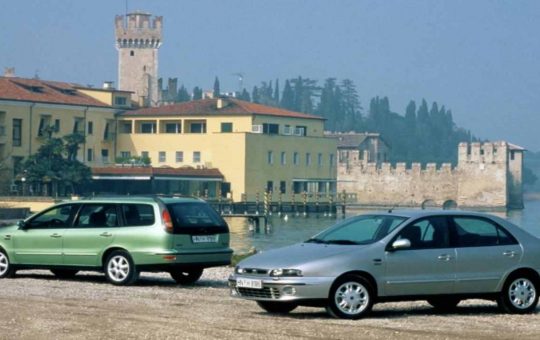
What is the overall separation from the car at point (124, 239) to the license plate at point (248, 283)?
3176 millimetres

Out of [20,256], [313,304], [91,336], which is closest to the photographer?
[91,336]

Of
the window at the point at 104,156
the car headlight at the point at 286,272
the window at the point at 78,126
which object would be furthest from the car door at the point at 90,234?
the window at the point at 104,156

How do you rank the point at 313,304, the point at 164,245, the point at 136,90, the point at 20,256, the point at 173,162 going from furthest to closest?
the point at 136,90, the point at 173,162, the point at 20,256, the point at 164,245, the point at 313,304

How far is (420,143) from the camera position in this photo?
185375 mm

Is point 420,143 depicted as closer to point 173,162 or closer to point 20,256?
point 173,162

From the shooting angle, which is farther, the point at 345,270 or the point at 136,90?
the point at 136,90

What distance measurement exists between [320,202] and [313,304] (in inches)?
3021

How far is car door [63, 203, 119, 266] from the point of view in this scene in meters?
17.0

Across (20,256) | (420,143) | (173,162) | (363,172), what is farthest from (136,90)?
(20,256)

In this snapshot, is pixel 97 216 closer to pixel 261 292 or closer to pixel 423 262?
pixel 261 292

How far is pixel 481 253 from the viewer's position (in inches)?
540

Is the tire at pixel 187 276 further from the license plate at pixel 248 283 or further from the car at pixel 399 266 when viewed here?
the license plate at pixel 248 283

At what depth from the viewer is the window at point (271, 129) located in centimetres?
8900

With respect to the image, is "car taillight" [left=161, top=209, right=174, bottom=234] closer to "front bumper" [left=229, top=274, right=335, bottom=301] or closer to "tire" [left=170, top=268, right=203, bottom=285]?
"tire" [left=170, top=268, right=203, bottom=285]
